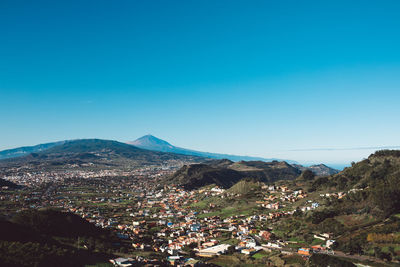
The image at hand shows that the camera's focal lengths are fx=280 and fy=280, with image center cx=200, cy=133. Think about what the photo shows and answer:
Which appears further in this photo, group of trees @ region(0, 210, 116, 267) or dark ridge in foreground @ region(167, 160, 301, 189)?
dark ridge in foreground @ region(167, 160, 301, 189)

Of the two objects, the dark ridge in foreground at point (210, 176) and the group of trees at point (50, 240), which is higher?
→ the group of trees at point (50, 240)

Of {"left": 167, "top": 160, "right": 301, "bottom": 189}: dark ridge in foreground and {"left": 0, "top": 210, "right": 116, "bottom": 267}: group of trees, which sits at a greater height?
{"left": 0, "top": 210, "right": 116, "bottom": 267}: group of trees

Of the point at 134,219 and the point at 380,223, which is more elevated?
the point at 380,223

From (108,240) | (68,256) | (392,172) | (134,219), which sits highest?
(392,172)

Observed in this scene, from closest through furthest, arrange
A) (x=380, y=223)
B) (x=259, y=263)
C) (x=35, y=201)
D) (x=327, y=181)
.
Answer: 1. (x=259, y=263)
2. (x=380, y=223)
3. (x=327, y=181)
4. (x=35, y=201)

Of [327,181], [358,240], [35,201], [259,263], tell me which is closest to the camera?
[259,263]

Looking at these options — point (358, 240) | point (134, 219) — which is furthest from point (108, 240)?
point (358, 240)

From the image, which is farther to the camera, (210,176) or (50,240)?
(210,176)

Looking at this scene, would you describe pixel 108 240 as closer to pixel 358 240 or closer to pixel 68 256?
pixel 68 256

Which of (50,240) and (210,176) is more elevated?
(50,240)

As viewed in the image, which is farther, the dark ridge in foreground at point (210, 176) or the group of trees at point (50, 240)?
the dark ridge in foreground at point (210, 176)

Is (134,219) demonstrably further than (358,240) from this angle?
Yes
